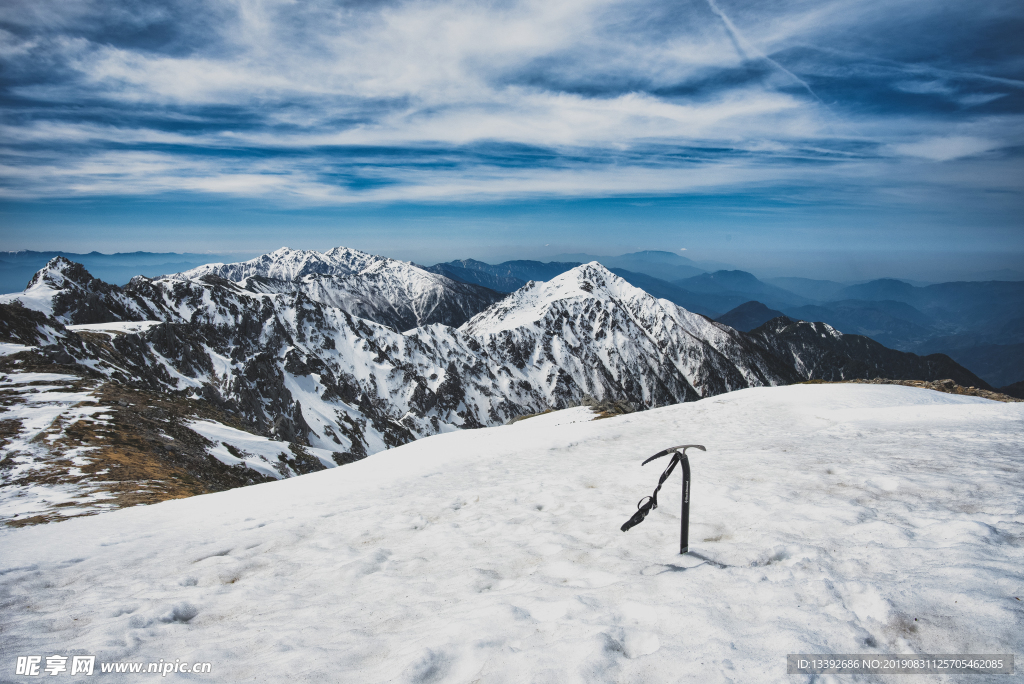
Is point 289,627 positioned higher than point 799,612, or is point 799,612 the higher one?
point 799,612

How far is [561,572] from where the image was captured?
22.9 ft

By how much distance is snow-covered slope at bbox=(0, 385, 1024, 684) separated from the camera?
4574 mm

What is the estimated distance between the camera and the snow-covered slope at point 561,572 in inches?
180

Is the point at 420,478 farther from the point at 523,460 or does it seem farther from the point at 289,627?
the point at 289,627

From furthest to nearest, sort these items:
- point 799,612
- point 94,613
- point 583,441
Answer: point 583,441
point 94,613
point 799,612

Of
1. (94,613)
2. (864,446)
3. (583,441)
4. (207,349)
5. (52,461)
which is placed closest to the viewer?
(94,613)

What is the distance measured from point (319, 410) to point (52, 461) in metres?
123

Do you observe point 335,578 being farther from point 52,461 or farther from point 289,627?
point 52,461

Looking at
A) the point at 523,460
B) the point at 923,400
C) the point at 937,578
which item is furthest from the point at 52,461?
the point at 923,400

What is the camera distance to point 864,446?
Result: 1305 centimetres

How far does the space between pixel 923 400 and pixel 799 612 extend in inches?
986

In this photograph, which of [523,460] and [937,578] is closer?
[937,578]

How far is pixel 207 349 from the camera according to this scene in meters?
132

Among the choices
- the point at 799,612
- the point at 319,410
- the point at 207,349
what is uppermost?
the point at 799,612
